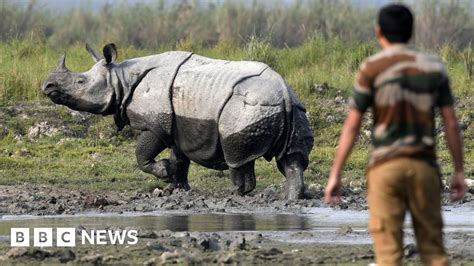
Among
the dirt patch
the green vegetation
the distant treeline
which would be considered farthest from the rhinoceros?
the distant treeline

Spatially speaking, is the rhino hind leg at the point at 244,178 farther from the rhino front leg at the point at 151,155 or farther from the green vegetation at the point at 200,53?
the green vegetation at the point at 200,53

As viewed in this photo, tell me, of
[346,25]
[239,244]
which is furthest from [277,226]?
[346,25]

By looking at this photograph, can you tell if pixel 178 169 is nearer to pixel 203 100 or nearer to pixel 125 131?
pixel 203 100

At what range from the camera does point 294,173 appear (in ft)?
48.1

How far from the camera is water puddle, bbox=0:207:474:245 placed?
11773 mm

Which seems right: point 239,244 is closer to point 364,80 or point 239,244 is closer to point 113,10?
point 364,80

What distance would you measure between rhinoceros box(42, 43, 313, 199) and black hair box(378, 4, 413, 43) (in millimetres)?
6462

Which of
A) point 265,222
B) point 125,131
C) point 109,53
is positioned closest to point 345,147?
point 265,222

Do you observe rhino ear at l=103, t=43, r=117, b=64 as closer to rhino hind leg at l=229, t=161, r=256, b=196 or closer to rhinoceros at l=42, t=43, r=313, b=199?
rhinoceros at l=42, t=43, r=313, b=199

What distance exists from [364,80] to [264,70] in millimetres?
6967

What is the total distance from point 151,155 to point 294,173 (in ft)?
4.92

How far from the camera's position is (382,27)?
7863 mm

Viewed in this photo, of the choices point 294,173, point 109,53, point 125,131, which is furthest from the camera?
point 125,131

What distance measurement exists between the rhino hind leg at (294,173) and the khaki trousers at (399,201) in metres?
6.85
